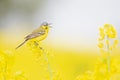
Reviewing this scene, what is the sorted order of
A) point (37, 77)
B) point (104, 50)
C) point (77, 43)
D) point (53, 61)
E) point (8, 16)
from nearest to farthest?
1. point (104, 50)
2. point (37, 77)
3. point (53, 61)
4. point (77, 43)
5. point (8, 16)

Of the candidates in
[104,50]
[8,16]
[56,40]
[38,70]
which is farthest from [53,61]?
[8,16]

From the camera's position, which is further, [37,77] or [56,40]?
[56,40]

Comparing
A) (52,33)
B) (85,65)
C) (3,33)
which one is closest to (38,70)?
(85,65)

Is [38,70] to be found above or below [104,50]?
above

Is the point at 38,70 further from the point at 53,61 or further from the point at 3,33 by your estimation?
the point at 3,33

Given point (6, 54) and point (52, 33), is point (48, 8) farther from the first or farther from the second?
point (6, 54)

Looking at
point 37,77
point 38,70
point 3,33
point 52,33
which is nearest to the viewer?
point 37,77

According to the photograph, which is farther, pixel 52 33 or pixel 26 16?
pixel 26 16

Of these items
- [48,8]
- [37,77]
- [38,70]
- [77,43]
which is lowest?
[37,77]

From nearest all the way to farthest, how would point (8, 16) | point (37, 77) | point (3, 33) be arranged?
Answer: 1. point (37, 77)
2. point (3, 33)
3. point (8, 16)
